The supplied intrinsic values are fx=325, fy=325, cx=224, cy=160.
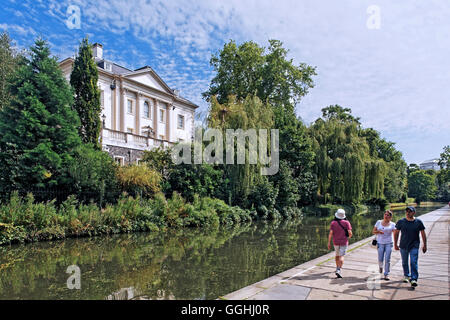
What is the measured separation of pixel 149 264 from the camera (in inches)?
328

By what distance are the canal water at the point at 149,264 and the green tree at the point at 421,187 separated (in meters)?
66.5

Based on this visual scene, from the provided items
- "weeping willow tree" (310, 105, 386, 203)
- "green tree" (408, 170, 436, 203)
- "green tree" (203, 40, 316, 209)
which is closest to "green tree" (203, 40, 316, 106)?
"green tree" (203, 40, 316, 209)

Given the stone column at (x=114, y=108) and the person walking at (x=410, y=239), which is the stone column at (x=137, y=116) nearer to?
the stone column at (x=114, y=108)

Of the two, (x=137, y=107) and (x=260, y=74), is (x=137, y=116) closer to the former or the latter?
(x=137, y=107)

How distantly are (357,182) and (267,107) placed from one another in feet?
33.8

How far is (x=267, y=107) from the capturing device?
23.0 metres

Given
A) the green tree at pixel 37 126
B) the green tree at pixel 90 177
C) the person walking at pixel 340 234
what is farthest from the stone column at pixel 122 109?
the person walking at pixel 340 234

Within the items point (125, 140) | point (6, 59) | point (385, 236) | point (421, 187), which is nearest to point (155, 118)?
point (125, 140)

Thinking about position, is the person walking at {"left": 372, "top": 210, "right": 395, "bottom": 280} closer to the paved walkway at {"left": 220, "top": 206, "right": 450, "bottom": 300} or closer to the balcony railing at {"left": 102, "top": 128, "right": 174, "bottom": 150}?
the paved walkway at {"left": 220, "top": 206, "right": 450, "bottom": 300}

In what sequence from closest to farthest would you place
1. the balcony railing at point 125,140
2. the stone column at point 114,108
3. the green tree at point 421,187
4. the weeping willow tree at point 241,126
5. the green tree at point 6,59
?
the weeping willow tree at point 241,126 → the balcony railing at point 125,140 → the green tree at point 6,59 → the stone column at point 114,108 → the green tree at point 421,187

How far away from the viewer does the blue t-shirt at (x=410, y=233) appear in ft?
18.8

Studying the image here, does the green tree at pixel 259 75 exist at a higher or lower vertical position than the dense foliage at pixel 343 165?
higher
